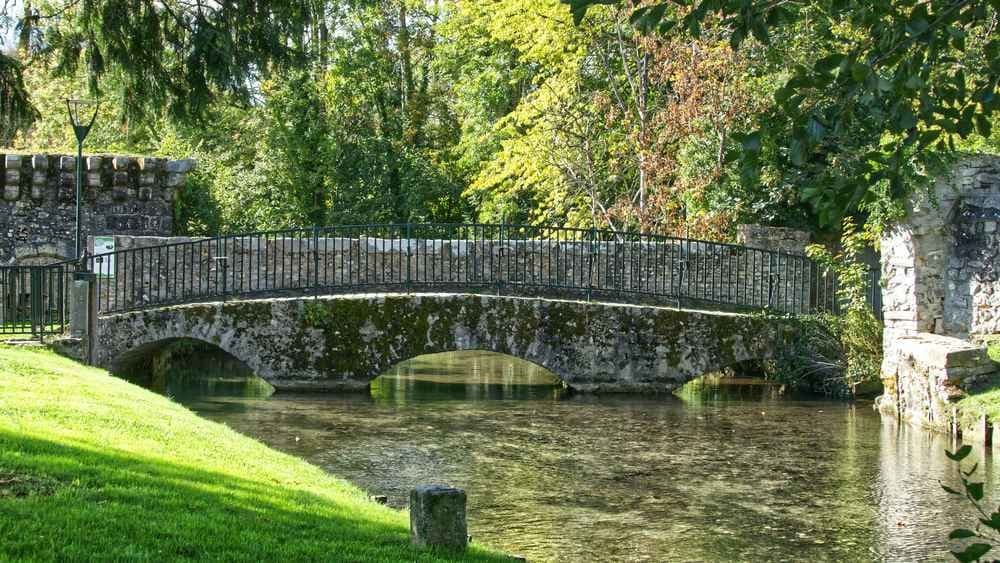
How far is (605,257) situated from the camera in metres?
17.6

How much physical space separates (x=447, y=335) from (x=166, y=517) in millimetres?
10538

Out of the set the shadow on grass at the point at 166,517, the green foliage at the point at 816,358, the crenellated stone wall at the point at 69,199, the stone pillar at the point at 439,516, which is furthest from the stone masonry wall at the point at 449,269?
the stone pillar at the point at 439,516

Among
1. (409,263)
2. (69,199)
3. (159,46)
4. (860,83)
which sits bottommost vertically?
(409,263)

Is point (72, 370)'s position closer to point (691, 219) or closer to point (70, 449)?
point (70, 449)

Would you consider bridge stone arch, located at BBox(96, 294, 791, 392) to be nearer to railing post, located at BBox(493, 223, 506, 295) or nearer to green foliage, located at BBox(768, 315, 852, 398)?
green foliage, located at BBox(768, 315, 852, 398)

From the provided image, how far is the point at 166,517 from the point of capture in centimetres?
552

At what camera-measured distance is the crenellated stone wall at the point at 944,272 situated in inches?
531

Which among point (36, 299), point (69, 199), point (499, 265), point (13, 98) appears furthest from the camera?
point (69, 199)

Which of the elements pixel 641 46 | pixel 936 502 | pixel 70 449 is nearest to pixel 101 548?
pixel 70 449

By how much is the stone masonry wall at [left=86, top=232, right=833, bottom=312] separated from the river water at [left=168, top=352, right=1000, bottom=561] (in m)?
1.52

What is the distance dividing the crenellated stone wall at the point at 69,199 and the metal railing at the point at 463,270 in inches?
199

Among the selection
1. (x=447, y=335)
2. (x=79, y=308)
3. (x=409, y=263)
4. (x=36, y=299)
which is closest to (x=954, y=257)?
(x=447, y=335)

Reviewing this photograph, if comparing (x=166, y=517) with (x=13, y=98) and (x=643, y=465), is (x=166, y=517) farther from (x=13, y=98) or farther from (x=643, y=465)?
(x=13, y=98)

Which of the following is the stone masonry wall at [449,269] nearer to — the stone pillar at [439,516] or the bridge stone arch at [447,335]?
the bridge stone arch at [447,335]
